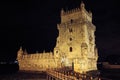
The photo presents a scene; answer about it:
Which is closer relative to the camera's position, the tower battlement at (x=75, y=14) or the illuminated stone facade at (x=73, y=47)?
the illuminated stone facade at (x=73, y=47)

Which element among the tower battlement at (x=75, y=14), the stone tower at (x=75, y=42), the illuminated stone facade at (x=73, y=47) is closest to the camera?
the stone tower at (x=75, y=42)

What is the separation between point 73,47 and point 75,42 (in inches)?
53.5

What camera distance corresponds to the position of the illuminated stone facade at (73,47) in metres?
39.6

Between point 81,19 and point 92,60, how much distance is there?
1160 cm

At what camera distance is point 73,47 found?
136ft

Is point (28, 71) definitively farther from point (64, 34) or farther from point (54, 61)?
point (64, 34)

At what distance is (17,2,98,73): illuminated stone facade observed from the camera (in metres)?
39.6

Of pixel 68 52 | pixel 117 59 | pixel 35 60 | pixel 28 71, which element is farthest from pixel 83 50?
pixel 117 59

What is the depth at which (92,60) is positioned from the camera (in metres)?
44.3

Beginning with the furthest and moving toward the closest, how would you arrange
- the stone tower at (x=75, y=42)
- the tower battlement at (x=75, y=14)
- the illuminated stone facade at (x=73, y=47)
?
the tower battlement at (x=75, y=14) → the illuminated stone facade at (x=73, y=47) → the stone tower at (x=75, y=42)

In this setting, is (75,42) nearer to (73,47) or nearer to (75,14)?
(73,47)

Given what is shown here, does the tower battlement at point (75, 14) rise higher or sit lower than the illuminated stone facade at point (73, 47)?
higher

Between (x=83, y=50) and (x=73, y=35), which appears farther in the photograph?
(x=73, y=35)

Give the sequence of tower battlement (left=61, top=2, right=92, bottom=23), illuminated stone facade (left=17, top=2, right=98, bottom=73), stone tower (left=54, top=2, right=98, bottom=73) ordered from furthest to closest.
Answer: tower battlement (left=61, top=2, right=92, bottom=23)
illuminated stone facade (left=17, top=2, right=98, bottom=73)
stone tower (left=54, top=2, right=98, bottom=73)
